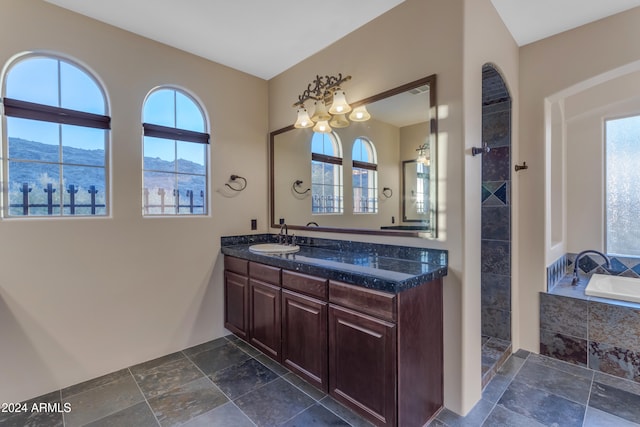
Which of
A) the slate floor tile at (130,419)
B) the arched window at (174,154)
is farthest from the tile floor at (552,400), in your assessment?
Result: the arched window at (174,154)

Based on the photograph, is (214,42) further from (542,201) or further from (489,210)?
(542,201)

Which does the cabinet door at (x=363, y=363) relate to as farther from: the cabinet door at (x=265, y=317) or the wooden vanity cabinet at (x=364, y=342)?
the cabinet door at (x=265, y=317)

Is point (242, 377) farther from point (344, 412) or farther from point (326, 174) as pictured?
point (326, 174)

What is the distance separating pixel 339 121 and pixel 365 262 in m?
1.26

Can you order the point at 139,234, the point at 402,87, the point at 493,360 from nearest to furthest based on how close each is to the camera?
the point at 402,87 → the point at 493,360 → the point at 139,234

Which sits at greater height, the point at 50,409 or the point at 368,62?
the point at 368,62

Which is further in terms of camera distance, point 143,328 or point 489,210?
point 489,210

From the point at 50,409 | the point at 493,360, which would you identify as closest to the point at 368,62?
the point at 493,360

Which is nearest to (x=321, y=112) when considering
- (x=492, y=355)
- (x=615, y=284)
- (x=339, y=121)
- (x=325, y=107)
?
(x=325, y=107)

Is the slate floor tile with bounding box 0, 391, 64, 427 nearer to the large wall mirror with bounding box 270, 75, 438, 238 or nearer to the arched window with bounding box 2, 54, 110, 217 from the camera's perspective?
the arched window with bounding box 2, 54, 110, 217

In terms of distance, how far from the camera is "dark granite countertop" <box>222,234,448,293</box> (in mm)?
1601

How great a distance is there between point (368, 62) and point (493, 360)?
8.15ft

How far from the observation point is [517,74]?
8.39ft

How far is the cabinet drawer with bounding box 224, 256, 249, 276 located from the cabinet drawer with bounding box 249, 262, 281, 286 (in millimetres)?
87
